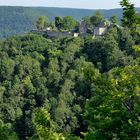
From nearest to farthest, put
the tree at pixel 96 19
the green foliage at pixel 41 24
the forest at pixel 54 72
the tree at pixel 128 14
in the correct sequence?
the tree at pixel 128 14, the forest at pixel 54 72, the tree at pixel 96 19, the green foliage at pixel 41 24

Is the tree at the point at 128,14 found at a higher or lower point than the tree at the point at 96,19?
higher

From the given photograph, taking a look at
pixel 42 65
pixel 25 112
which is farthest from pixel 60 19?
pixel 25 112

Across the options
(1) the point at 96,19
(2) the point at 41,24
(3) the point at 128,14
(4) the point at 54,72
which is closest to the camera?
(3) the point at 128,14

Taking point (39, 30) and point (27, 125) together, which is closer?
point (27, 125)

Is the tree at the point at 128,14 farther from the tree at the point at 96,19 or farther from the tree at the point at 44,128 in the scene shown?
the tree at the point at 96,19

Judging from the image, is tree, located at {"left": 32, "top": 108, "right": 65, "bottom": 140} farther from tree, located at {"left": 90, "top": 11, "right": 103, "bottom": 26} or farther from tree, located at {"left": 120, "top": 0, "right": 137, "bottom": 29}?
tree, located at {"left": 90, "top": 11, "right": 103, "bottom": 26}

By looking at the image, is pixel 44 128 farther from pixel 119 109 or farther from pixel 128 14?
pixel 128 14

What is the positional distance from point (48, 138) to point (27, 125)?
72.0 metres

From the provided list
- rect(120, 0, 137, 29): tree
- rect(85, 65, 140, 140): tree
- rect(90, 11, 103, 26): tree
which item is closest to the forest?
rect(90, 11, 103, 26): tree

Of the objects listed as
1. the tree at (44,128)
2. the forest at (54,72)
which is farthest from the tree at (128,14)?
the forest at (54,72)

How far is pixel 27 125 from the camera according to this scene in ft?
281

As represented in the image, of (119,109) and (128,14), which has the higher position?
(128,14)

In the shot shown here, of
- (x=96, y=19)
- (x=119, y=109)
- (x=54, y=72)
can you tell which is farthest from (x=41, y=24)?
(x=119, y=109)

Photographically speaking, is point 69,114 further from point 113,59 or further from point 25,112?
point 113,59
